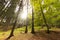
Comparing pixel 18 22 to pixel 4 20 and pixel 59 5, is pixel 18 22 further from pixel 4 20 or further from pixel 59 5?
pixel 59 5

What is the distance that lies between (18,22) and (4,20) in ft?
2.72

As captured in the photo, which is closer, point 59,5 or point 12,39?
point 12,39

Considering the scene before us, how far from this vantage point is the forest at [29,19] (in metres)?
8.25

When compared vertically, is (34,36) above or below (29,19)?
below

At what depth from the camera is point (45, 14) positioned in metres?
9.27

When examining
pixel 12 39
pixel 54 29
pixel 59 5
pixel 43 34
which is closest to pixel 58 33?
pixel 54 29

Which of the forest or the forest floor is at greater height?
the forest

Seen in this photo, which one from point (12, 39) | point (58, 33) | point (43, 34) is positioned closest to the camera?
point (12, 39)

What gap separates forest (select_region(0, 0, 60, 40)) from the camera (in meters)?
8.25

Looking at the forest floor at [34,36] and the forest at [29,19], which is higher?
the forest at [29,19]

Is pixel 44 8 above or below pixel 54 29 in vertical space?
above

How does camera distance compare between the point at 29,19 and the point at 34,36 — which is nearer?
the point at 34,36

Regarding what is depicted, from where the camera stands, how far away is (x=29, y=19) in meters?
8.82

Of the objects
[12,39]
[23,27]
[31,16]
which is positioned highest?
[31,16]
